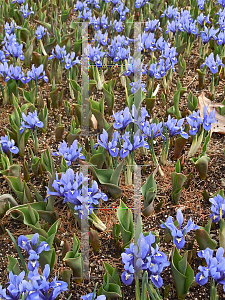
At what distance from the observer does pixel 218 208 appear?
218 cm

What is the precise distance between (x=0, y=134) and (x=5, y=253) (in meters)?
1.04

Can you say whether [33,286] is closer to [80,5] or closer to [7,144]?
[7,144]

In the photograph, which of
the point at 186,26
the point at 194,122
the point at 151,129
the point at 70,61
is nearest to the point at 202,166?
the point at 194,122

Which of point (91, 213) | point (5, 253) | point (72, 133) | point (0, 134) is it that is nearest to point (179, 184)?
point (91, 213)

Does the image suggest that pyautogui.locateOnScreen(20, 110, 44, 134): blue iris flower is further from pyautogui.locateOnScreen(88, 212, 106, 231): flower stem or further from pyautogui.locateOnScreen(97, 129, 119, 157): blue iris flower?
pyautogui.locateOnScreen(88, 212, 106, 231): flower stem

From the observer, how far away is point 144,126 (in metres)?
2.72

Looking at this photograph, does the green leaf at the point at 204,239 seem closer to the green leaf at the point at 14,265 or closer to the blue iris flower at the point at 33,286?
the blue iris flower at the point at 33,286

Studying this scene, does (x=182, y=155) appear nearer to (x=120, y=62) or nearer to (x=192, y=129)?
(x=192, y=129)

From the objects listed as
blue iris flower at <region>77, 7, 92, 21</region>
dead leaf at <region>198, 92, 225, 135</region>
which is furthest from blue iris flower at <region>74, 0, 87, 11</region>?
dead leaf at <region>198, 92, 225, 135</region>

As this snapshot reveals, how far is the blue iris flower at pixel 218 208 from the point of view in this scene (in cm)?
216

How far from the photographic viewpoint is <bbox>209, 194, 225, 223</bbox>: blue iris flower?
2156 millimetres

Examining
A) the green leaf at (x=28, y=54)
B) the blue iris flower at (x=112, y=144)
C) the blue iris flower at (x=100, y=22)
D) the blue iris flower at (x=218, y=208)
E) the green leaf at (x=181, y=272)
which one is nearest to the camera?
the green leaf at (x=181, y=272)

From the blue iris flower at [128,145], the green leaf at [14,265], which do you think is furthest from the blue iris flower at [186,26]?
the green leaf at [14,265]

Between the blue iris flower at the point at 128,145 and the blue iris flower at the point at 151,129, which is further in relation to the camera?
the blue iris flower at the point at 151,129
